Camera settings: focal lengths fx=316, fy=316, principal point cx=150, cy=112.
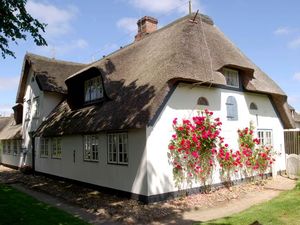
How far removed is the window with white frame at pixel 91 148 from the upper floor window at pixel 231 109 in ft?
19.8

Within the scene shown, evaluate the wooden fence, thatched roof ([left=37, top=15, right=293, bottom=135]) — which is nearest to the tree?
thatched roof ([left=37, top=15, right=293, bottom=135])

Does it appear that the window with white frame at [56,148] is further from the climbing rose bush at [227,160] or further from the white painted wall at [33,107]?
the climbing rose bush at [227,160]

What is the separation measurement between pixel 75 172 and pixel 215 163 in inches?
279

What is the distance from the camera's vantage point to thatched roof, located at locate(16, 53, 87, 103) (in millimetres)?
20297

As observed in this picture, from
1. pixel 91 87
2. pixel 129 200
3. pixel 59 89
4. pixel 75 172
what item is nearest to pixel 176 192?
pixel 129 200

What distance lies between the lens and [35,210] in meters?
10.5

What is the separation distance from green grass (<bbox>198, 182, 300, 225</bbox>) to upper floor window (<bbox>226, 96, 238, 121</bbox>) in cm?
486

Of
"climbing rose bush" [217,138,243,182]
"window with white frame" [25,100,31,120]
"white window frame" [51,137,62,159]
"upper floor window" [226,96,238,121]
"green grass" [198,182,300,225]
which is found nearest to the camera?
"green grass" [198,182,300,225]

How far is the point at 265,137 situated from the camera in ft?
53.3

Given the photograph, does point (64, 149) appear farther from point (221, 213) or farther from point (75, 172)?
point (221, 213)

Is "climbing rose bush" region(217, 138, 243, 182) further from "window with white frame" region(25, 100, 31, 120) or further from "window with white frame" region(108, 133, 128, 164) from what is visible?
"window with white frame" region(25, 100, 31, 120)

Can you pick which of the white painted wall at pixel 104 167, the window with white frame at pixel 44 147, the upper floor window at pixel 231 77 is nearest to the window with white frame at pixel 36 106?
the window with white frame at pixel 44 147

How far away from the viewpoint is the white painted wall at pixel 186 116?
11.2 metres

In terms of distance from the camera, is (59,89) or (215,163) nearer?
(215,163)
